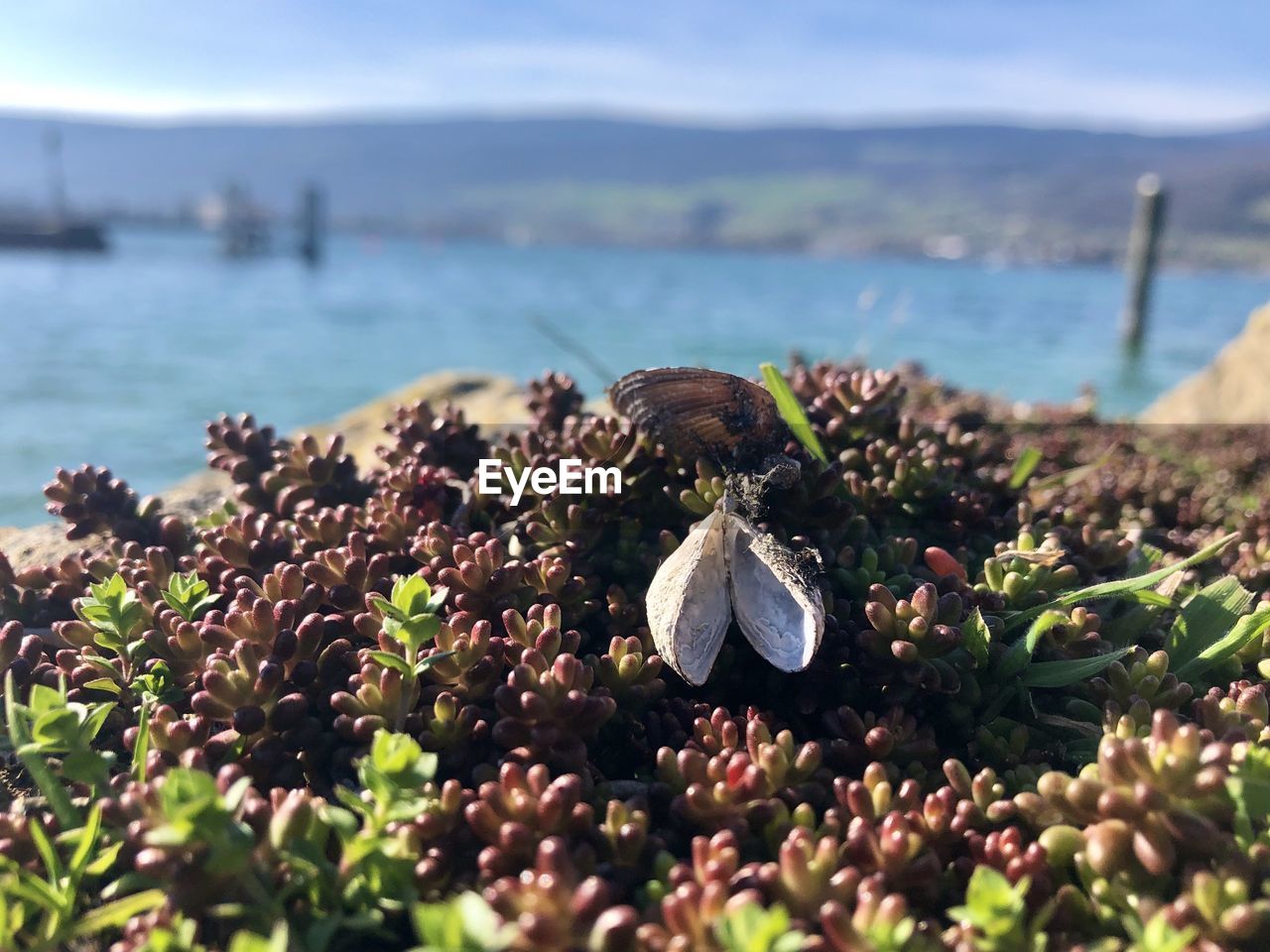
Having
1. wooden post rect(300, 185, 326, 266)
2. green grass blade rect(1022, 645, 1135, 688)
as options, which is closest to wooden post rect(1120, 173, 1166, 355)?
green grass blade rect(1022, 645, 1135, 688)

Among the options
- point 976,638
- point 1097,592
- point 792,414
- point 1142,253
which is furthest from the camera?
point 1142,253

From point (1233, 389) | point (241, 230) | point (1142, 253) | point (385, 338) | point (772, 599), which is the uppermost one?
point (1142, 253)

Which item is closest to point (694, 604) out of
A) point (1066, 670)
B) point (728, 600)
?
point (728, 600)

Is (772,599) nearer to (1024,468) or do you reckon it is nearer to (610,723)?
(610,723)

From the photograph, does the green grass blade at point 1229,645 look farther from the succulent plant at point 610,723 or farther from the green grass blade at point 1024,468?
the green grass blade at point 1024,468

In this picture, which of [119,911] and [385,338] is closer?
[119,911]

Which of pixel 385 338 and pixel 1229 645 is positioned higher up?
pixel 1229 645

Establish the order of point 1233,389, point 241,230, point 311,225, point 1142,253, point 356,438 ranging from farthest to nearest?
point 241,230 → point 311,225 → point 1142,253 → point 1233,389 → point 356,438
